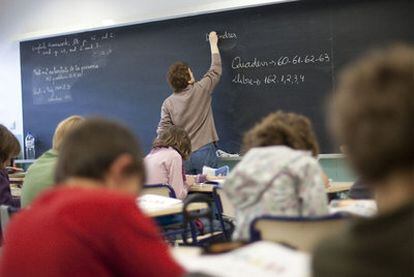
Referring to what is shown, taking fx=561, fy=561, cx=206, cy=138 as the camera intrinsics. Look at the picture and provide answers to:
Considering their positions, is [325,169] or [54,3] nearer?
[325,169]

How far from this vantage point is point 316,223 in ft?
6.17

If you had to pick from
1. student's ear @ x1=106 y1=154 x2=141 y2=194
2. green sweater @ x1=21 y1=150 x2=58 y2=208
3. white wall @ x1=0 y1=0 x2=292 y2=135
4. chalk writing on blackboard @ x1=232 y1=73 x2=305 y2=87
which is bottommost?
green sweater @ x1=21 y1=150 x2=58 y2=208

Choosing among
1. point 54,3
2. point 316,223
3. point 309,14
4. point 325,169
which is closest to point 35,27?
point 54,3

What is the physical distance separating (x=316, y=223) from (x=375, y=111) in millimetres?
1100

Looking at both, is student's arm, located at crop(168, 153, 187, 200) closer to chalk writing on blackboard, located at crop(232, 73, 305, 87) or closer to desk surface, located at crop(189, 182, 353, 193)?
desk surface, located at crop(189, 182, 353, 193)

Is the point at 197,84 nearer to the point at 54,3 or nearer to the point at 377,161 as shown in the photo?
the point at 54,3

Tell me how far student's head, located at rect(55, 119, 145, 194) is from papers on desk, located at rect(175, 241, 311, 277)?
0.28 m

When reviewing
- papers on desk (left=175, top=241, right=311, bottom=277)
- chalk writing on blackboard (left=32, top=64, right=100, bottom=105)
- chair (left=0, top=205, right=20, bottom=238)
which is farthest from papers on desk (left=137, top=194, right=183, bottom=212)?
chalk writing on blackboard (left=32, top=64, right=100, bottom=105)

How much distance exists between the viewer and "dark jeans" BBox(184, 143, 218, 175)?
17.8 feet

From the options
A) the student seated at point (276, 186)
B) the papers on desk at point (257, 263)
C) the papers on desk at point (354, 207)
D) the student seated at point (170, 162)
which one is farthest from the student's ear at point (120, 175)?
the student seated at point (170, 162)

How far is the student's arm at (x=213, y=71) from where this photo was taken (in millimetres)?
5578

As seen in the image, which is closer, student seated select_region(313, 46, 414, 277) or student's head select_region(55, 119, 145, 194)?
student seated select_region(313, 46, 414, 277)

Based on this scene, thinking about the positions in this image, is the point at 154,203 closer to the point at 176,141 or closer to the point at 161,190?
the point at 161,190

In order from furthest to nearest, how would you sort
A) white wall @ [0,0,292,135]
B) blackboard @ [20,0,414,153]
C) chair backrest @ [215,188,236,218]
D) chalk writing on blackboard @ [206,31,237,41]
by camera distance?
1. white wall @ [0,0,292,135]
2. chalk writing on blackboard @ [206,31,237,41]
3. blackboard @ [20,0,414,153]
4. chair backrest @ [215,188,236,218]
